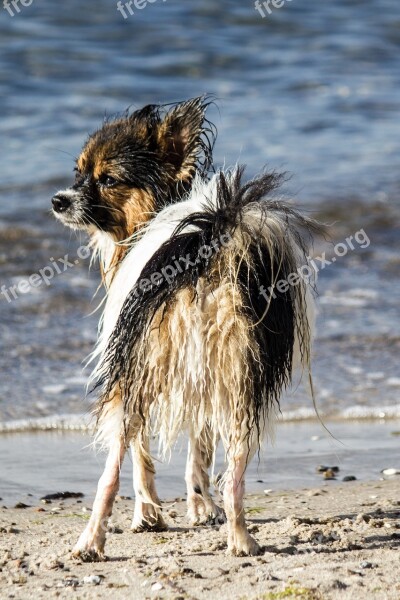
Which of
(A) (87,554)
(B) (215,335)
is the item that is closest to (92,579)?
(A) (87,554)

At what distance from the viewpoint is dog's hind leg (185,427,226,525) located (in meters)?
4.81

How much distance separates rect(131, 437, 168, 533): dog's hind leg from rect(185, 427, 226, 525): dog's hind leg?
0.20 metres

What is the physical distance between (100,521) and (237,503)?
0.54 meters

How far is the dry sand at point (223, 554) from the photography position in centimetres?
364

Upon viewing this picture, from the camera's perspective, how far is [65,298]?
28.3 feet

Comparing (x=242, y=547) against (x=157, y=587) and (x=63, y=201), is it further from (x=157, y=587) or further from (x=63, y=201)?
(x=63, y=201)

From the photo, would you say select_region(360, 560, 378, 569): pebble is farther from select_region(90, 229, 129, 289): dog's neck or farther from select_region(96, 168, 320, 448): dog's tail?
select_region(90, 229, 129, 289): dog's neck

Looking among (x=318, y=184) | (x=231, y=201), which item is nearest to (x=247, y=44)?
(x=318, y=184)

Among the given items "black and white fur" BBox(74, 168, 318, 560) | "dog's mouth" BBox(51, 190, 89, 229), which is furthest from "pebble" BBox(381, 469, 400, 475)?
"dog's mouth" BBox(51, 190, 89, 229)

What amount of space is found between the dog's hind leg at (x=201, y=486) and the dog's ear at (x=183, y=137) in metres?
1.24

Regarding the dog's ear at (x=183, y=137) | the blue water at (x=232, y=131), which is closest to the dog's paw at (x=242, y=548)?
the dog's ear at (x=183, y=137)

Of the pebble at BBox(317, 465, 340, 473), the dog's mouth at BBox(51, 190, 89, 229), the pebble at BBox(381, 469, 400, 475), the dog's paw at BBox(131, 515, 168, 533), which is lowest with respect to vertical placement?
the pebble at BBox(381, 469, 400, 475)

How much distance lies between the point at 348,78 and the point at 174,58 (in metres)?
2.61

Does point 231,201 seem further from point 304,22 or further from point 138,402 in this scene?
point 304,22
